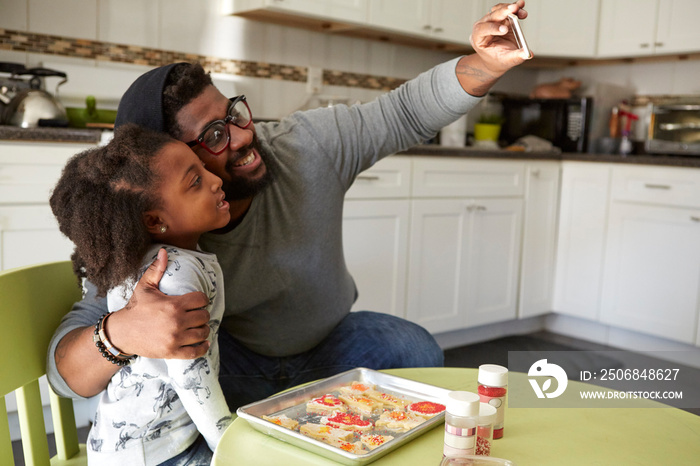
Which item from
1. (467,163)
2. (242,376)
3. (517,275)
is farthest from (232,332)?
Result: (517,275)

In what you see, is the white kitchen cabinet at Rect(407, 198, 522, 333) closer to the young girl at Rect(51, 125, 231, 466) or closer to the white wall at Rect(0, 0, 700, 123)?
the white wall at Rect(0, 0, 700, 123)

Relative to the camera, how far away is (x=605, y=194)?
10.8ft

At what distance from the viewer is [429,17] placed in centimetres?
333

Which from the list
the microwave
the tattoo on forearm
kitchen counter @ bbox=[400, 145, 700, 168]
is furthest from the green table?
the microwave

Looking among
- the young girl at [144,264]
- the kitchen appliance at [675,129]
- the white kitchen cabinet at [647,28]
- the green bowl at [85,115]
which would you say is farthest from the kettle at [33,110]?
the white kitchen cabinet at [647,28]

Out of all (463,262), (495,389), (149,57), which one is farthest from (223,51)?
(495,389)

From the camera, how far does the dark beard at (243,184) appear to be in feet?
4.15

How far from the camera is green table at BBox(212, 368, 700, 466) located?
76 centimetres

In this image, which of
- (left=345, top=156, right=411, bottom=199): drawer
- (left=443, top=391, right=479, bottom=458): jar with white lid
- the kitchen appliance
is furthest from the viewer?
the kitchen appliance

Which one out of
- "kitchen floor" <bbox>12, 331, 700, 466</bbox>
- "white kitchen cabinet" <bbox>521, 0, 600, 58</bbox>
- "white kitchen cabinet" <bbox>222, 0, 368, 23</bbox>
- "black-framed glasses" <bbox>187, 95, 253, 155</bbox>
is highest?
"white kitchen cabinet" <bbox>521, 0, 600, 58</bbox>

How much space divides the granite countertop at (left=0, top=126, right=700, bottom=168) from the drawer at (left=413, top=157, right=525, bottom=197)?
1.4 inches

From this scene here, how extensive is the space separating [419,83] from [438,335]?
6.20 ft

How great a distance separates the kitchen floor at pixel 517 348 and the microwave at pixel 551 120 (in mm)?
1059

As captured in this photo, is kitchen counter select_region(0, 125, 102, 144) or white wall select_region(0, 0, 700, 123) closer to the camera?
kitchen counter select_region(0, 125, 102, 144)
